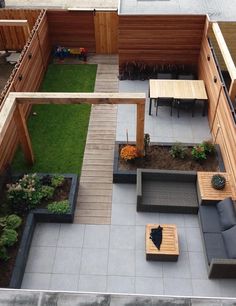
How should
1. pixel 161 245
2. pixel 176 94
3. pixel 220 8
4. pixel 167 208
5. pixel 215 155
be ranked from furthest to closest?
pixel 220 8, pixel 176 94, pixel 215 155, pixel 167 208, pixel 161 245

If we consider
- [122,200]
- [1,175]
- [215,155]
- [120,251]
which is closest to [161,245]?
[120,251]

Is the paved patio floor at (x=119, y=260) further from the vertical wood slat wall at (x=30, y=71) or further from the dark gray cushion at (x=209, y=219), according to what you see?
the vertical wood slat wall at (x=30, y=71)

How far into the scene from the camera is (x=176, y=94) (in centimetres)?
1456

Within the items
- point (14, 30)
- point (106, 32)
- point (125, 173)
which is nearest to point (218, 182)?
point (125, 173)

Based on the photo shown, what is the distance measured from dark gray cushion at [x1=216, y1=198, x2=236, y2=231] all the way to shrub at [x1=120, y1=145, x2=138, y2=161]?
3.27 metres

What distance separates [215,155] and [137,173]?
303 cm

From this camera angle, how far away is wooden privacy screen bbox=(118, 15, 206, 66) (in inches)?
605

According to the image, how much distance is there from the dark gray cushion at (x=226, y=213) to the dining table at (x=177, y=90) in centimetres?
512

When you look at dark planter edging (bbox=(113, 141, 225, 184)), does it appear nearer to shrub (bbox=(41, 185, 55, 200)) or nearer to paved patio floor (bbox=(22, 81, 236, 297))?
paved patio floor (bbox=(22, 81, 236, 297))

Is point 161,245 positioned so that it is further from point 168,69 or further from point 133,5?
point 133,5

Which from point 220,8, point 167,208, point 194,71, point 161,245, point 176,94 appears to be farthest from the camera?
point 194,71

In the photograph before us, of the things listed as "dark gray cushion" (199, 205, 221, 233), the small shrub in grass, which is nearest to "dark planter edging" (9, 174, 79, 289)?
the small shrub in grass

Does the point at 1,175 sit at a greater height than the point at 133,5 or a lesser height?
lesser

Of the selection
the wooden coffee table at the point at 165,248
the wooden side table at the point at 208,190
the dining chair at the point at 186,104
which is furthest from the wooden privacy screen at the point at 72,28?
the wooden coffee table at the point at 165,248
